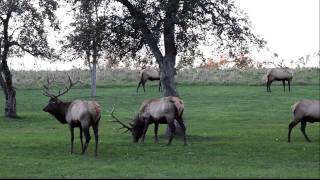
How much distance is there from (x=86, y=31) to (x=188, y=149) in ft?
22.2

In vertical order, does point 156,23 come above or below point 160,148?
above

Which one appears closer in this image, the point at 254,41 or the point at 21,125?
the point at 254,41

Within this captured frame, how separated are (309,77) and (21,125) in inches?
1264

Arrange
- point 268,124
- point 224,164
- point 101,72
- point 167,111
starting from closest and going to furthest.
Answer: point 224,164
point 167,111
point 268,124
point 101,72

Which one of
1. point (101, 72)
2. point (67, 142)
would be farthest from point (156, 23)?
point (101, 72)

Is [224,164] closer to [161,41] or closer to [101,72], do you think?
[161,41]

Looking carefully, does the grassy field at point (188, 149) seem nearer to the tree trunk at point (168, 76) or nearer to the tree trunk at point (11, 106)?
the tree trunk at point (11, 106)

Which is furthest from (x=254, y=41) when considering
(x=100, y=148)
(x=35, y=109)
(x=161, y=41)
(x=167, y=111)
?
(x=35, y=109)

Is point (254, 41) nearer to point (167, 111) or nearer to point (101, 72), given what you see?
point (167, 111)

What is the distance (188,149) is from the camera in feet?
70.4

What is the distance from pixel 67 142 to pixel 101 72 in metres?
40.8

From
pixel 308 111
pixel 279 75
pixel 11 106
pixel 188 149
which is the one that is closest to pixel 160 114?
pixel 188 149

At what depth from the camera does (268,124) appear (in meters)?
30.1

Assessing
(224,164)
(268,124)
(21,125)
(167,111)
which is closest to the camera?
(224,164)
